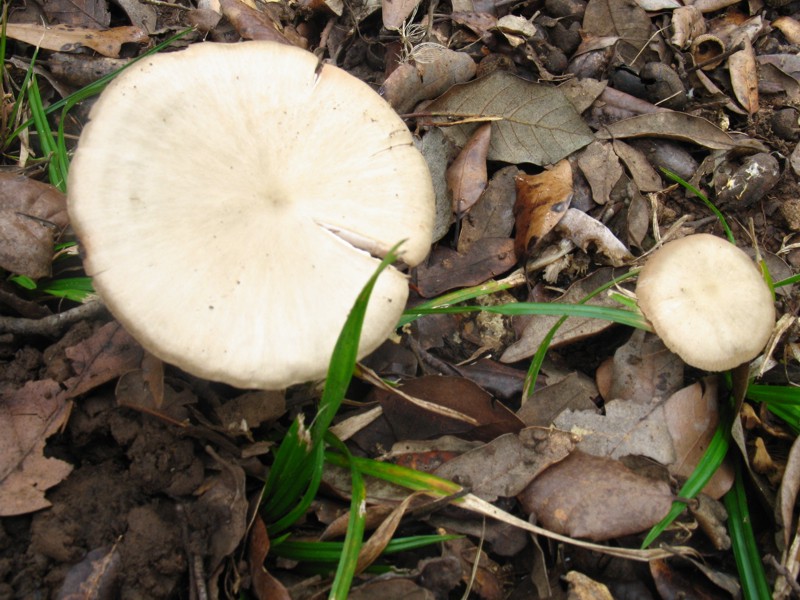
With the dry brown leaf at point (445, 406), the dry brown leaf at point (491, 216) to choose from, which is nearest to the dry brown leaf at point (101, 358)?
the dry brown leaf at point (445, 406)

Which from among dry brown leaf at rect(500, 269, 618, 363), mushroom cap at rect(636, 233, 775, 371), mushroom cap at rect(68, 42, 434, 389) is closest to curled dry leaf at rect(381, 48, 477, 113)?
mushroom cap at rect(68, 42, 434, 389)

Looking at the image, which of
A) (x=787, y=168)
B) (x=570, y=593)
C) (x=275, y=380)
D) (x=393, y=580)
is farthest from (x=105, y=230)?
(x=787, y=168)

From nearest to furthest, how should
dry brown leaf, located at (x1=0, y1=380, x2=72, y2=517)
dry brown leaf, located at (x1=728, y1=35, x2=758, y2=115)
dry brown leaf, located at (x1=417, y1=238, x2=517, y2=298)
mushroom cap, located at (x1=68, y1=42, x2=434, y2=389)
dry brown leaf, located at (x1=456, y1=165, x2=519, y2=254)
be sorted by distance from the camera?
mushroom cap, located at (x1=68, y1=42, x2=434, y2=389)
dry brown leaf, located at (x1=0, y1=380, x2=72, y2=517)
dry brown leaf, located at (x1=417, y1=238, x2=517, y2=298)
dry brown leaf, located at (x1=456, y1=165, x2=519, y2=254)
dry brown leaf, located at (x1=728, y1=35, x2=758, y2=115)

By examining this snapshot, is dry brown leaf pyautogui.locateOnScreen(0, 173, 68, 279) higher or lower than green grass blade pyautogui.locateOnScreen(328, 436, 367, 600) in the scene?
higher

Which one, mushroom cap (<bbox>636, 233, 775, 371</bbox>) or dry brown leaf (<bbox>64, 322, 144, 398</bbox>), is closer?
dry brown leaf (<bbox>64, 322, 144, 398</bbox>)

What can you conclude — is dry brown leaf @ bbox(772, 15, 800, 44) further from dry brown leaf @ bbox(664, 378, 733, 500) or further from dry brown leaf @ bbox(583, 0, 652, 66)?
dry brown leaf @ bbox(664, 378, 733, 500)

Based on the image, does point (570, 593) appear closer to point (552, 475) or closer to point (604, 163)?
point (552, 475)

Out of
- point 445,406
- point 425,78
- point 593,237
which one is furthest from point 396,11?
point 445,406
